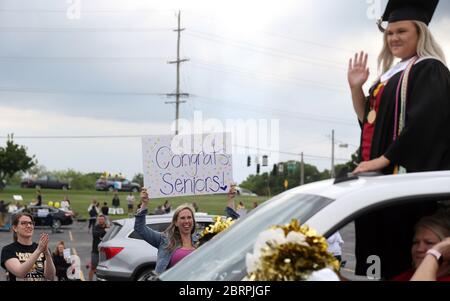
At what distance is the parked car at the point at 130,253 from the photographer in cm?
1566

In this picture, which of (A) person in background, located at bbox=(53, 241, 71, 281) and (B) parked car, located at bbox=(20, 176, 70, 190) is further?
(B) parked car, located at bbox=(20, 176, 70, 190)

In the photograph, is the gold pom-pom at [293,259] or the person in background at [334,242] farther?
the person in background at [334,242]

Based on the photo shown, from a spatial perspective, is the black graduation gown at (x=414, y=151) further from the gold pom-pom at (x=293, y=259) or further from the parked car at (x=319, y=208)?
the gold pom-pom at (x=293, y=259)

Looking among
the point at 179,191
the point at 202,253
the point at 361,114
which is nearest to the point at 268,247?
the point at 202,253

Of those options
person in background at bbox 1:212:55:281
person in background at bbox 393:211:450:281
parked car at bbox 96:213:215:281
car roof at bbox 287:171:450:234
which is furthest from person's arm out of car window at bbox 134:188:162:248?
parked car at bbox 96:213:215:281

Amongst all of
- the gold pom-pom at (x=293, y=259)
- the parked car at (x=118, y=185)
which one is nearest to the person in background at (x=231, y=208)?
the gold pom-pom at (x=293, y=259)

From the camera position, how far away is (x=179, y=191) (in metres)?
9.14

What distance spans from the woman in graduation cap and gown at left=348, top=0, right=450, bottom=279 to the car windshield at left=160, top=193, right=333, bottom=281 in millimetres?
390

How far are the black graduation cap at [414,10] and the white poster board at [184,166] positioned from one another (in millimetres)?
4746

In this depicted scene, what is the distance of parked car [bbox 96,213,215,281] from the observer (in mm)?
15664

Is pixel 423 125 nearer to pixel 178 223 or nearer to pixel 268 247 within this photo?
pixel 268 247

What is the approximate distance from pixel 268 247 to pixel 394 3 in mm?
2055

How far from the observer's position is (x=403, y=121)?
428 cm

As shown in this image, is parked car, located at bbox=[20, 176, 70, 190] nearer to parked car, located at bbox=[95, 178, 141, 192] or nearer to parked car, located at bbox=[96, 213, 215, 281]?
parked car, located at bbox=[95, 178, 141, 192]
